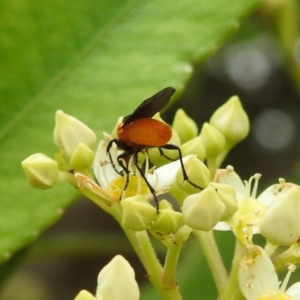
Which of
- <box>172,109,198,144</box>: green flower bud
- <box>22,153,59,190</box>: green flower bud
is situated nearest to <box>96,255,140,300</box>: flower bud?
<box>22,153,59,190</box>: green flower bud

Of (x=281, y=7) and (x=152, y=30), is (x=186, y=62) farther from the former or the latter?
(x=281, y=7)

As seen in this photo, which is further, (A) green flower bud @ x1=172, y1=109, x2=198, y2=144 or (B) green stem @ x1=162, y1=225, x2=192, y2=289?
(A) green flower bud @ x1=172, y1=109, x2=198, y2=144

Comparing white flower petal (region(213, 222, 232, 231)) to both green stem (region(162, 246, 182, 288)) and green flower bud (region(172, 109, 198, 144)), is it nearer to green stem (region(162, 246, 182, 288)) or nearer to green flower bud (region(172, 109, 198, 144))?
green stem (region(162, 246, 182, 288))

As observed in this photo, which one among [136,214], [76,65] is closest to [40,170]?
[136,214]

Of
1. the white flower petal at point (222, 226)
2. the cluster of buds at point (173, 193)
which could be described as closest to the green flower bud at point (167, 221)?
the cluster of buds at point (173, 193)

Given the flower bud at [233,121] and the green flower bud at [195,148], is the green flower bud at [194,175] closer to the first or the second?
the green flower bud at [195,148]

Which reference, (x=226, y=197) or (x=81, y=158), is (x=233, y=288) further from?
(x=81, y=158)

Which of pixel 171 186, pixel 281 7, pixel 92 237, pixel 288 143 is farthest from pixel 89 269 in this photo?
pixel 171 186
